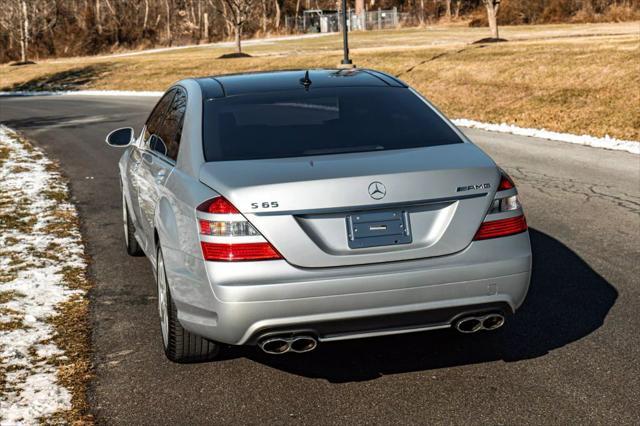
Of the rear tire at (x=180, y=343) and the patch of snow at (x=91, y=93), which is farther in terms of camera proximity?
the patch of snow at (x=91, y=93)

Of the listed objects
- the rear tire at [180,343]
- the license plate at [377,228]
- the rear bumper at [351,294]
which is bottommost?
the rear tire at [180,343]

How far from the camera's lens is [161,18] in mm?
104000

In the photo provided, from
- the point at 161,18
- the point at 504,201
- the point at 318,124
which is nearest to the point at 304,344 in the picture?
the point at 504,201

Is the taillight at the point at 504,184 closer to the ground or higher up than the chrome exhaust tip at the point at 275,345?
higher up

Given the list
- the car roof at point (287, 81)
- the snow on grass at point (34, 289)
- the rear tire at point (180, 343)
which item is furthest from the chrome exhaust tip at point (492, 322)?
the snow on grass at point (34, 289)

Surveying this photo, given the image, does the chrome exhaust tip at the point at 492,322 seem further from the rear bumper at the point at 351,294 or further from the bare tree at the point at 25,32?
the bare tree at the point at 25,32

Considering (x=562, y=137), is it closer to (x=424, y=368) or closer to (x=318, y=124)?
(x=318, y=124)

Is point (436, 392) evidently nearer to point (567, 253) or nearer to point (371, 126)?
point (371, 126)

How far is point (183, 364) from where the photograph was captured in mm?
5297

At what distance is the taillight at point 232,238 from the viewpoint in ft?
14.4

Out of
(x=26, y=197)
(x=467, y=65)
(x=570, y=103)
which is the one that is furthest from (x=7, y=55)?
(x=26, y=197)

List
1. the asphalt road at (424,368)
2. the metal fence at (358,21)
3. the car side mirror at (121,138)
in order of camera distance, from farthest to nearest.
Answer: the metal fence at (358,21) < the car side mirror at (121,138) < the asphalt road at (424,368)

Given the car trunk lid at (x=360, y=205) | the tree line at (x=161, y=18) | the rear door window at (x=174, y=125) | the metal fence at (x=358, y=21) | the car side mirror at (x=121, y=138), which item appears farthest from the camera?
the metal fence at (x=358, y=21)

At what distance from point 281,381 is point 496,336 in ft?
4.72
